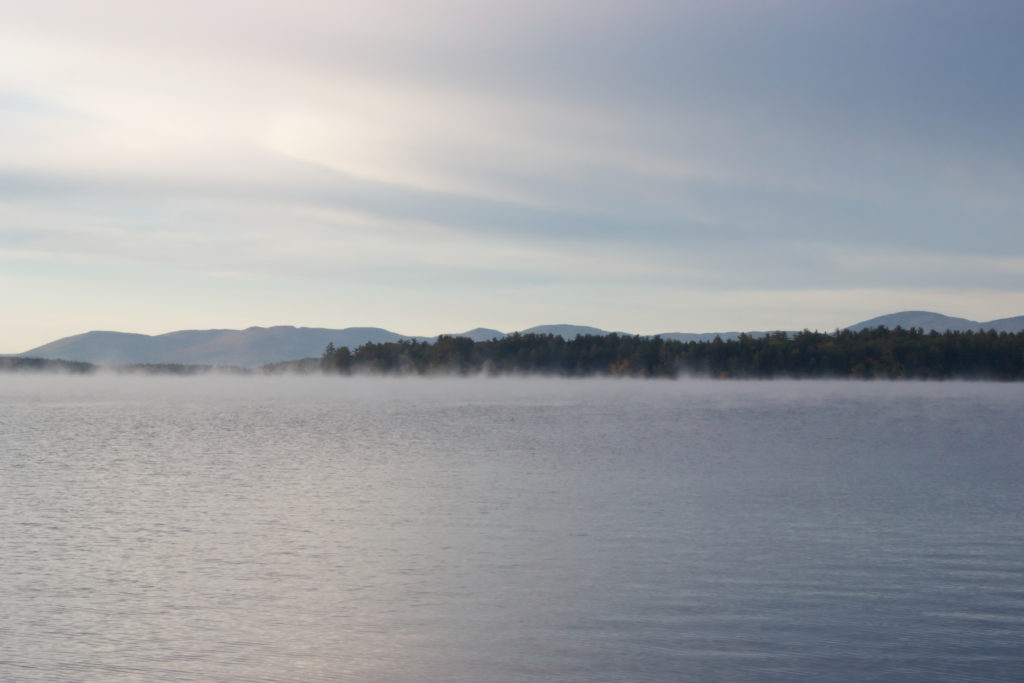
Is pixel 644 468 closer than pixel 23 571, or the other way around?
pixel 23 571

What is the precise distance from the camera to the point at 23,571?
2448 centimetres

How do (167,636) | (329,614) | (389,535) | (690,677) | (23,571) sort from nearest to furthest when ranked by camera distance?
(690,677) < (167,636) < (329,614) < (23,571) < (389,535)

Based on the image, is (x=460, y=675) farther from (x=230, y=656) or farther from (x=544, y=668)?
(x=230, y=656)

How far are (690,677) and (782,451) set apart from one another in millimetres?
44782

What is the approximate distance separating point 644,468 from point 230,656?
1327 inches

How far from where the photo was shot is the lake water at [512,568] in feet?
57.8

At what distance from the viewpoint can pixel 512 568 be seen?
82.3 ft

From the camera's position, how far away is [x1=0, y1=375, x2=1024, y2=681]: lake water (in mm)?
17609

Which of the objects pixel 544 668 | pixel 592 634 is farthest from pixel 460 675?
pixel 592 634

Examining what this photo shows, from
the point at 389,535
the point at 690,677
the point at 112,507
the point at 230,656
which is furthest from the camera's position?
the point at 112,507

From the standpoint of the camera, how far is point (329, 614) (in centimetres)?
2058

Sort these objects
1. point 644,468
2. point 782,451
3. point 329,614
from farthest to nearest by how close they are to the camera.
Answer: point 782,451
point 644,468
point 329,614

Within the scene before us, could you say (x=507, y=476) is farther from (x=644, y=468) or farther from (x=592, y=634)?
(x=592, y=634)

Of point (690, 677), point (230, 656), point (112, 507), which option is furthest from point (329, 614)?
point (112, 507)
